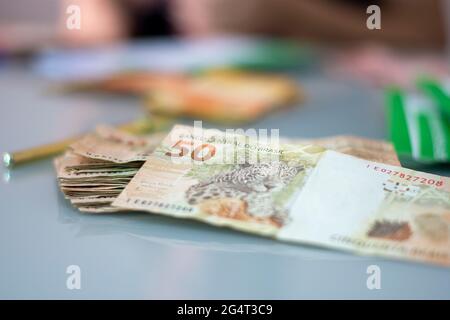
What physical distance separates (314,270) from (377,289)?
66mm

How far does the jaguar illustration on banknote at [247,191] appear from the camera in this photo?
0.70 metres

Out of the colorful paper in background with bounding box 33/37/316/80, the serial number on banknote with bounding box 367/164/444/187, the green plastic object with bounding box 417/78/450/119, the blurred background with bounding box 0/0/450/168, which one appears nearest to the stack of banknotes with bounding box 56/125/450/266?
the serial number on banknote with bounding box 367/164/444/187

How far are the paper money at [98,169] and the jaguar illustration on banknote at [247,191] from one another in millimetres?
95

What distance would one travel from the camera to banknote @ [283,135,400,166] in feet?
2.71

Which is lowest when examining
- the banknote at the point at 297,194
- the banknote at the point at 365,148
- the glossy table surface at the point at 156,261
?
the glossy table surface at the point at 156,261

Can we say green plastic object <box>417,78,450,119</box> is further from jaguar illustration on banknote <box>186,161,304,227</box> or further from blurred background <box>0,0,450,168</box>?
jaguar illustration on banknote <box>186,161,304,227</box>

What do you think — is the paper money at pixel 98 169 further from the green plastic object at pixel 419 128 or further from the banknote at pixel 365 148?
the green plastic object at pixel 419 128

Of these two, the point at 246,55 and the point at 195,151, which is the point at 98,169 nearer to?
the point at 195,151

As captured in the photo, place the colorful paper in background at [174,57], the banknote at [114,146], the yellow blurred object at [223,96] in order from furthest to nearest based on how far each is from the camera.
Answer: the colorful paper in background at [174,57] < the yellow blurred object at [223,96] < the banknote at [114,146]

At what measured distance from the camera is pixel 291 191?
73 cm

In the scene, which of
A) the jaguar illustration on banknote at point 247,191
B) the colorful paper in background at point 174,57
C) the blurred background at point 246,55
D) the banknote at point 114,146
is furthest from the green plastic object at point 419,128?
the colorful paper in background at point 174,57

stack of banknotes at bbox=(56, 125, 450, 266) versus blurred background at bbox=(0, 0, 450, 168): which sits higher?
blurred background at bbox=(0, 0, 450, 168)

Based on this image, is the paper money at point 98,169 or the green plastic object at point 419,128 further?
the green plastic object at point 419,128

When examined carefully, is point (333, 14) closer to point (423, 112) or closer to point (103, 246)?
point (423, 112)
